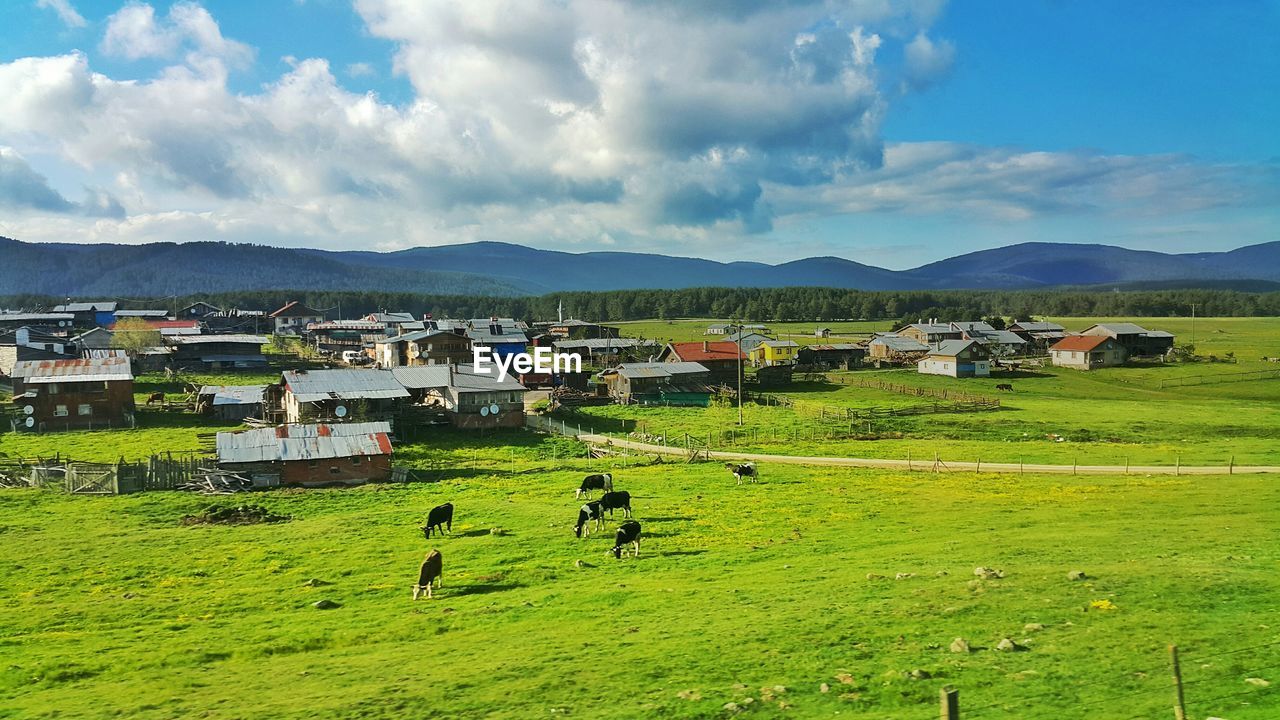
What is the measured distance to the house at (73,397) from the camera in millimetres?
60125

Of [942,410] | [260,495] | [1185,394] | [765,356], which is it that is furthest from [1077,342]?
[260,495]

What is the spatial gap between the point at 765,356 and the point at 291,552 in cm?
9535

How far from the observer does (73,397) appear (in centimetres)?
6134

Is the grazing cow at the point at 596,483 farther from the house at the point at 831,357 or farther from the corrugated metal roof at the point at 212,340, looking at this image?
the corrugated metal roof at the point at 212,340

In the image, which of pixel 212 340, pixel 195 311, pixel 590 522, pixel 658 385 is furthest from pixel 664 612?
pixel 195 311

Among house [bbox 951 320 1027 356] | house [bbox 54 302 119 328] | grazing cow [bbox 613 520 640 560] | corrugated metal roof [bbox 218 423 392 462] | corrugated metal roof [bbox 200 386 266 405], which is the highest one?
house [bbox 54 302 119 328]

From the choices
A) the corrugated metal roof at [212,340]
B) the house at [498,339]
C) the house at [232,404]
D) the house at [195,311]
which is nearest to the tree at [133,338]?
the corrugated metal roof at [212,340]

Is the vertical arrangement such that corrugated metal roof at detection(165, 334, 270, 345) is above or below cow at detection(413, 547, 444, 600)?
above

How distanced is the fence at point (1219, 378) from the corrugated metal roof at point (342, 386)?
86.6 metres

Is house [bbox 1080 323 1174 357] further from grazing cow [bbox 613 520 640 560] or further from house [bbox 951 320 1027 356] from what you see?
grazing cow [bbox 613 520 640 560]

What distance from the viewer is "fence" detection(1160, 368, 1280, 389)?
3666 inches

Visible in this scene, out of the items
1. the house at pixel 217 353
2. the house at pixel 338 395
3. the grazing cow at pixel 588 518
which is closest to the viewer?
the grazing cow at pixel 588 518

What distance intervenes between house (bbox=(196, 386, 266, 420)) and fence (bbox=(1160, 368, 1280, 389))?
97.1 m

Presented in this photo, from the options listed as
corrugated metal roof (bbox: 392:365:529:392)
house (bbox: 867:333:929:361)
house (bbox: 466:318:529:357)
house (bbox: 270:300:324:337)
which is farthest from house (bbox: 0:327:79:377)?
house (bbox: 867:333:929:361)
